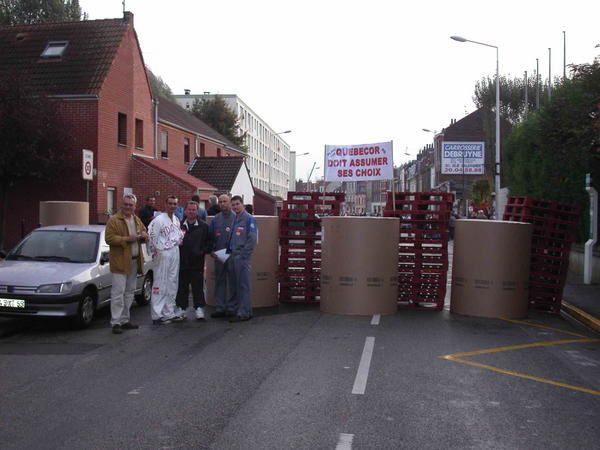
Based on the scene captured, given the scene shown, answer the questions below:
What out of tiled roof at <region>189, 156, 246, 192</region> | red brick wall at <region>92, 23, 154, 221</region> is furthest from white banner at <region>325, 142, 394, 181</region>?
tiled roof at <region>189, 156, 246, 192</region>

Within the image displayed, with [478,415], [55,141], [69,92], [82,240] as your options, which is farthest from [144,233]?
[69,92]

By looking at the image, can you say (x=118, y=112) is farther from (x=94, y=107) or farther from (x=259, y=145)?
(x=259, y=145)

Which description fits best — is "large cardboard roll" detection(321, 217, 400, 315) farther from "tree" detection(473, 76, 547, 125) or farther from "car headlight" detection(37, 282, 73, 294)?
"tree" detection(473, 76, 547, 125)

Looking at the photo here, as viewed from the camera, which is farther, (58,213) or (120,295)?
(58,213)

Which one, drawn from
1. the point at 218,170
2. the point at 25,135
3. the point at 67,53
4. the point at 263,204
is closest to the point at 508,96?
the point at 263,204

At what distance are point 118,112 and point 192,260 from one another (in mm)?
15294

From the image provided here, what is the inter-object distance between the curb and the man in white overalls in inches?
263

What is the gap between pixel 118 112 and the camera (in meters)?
23.4

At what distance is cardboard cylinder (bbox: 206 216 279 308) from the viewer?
11.2 meters

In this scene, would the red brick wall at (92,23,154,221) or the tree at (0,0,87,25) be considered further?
the tree at (0,0,87,25)

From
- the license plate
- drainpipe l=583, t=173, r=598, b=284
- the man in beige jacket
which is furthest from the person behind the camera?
drainpipe l=583, t=173, r=598, b=284

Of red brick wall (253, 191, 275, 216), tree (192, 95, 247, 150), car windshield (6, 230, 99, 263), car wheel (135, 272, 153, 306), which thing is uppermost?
tree (192, 95, 247, 150)

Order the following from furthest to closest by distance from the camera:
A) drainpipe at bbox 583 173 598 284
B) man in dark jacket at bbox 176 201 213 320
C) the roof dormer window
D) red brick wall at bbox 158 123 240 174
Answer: red brick wall at bbox 158 123 240 174 → the roof dormer window → drainpipe at bbox 583 173 598 284 → man in dark jacket at bbox 176 201 213 320

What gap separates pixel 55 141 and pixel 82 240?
36.6ft
